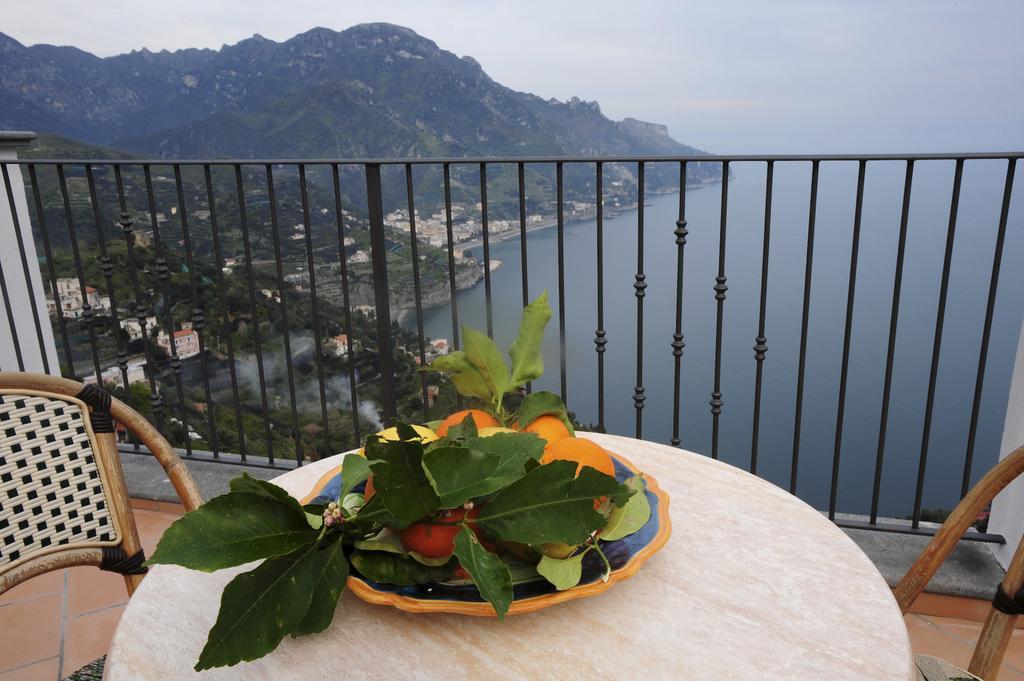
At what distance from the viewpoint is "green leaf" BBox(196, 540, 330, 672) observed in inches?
21.0

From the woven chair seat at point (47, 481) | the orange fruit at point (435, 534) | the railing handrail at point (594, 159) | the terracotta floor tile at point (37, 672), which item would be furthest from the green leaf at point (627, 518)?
the terracotta floor tile at point (37, 672)

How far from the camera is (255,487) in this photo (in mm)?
607

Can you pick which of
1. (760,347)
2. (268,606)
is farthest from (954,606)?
(268,606)

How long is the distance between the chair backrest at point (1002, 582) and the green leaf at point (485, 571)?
845 millimetres

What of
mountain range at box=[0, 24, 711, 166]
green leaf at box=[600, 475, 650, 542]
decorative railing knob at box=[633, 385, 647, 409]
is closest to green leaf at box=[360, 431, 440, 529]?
green leaf at box=[600, 475, 650, 542]

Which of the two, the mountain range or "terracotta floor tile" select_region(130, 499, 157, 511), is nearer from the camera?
"terracotta floor tile" select_region(130, 499, 157, 511)

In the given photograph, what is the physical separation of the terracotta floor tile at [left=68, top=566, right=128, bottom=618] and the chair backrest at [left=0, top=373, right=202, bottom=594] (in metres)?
0.96

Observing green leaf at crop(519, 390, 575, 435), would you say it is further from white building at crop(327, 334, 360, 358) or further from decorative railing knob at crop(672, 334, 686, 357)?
white building at crop(327, 334, 360, 358)

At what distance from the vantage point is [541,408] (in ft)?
2.51

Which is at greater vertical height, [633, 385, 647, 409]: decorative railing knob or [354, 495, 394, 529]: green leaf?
[354, 495, 394, 529]: green leaf

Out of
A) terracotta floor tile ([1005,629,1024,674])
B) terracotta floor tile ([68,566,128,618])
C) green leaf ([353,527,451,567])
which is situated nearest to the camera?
green leaf ([353,527,451,567])

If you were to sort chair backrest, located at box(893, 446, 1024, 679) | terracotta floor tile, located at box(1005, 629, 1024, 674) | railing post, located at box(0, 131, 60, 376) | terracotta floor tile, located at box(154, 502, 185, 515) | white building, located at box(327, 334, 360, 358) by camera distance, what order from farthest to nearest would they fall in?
white building, located at box(327, 334, 360, 358)
railing post, located at box(0, 131, 60, 376)
terracotta floor tile, located at box(154, 502, 185, 515)
terracotta floor tile, located at box(1005, 629, 1024, 674)
chair backrest, located at box(893, 446, 1024, 679)

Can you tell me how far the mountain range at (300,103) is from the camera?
14227mm

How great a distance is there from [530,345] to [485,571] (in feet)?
1.02
